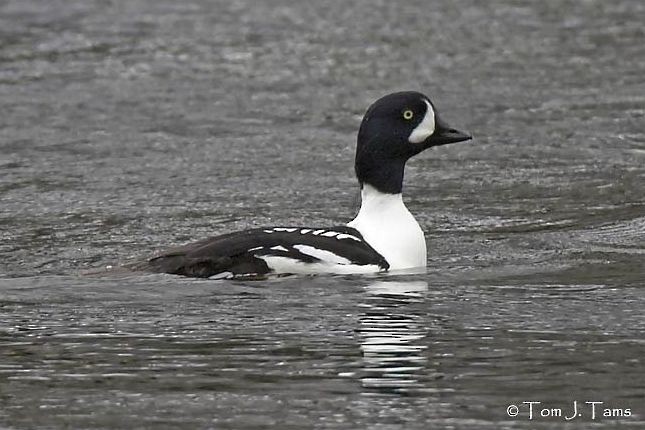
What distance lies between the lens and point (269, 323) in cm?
988

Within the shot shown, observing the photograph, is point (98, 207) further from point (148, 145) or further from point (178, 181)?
point (148, 145)

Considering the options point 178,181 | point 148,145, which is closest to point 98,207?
point 178,181

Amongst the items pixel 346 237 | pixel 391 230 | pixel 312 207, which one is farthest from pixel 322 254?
pixel 312 207

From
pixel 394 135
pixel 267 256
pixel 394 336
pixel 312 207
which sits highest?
pixel 394 135

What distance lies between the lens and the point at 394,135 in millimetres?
11383

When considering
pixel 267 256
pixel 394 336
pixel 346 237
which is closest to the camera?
pixel 394 336

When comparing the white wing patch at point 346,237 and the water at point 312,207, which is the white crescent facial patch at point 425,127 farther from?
the water at point 312,207

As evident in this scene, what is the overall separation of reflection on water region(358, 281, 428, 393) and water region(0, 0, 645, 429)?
0.02 meters

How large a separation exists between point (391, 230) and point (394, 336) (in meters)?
1.90

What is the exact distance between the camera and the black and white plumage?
10914 mm

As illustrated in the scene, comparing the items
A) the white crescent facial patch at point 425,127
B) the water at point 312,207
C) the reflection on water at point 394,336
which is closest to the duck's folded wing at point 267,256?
the water at point 312,207

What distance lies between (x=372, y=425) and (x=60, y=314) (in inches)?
123

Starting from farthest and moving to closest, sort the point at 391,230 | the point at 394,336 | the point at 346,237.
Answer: the point at 391,230
the point at 346,237
the point at 394,336

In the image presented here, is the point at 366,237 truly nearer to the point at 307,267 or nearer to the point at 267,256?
the point at 307,267
